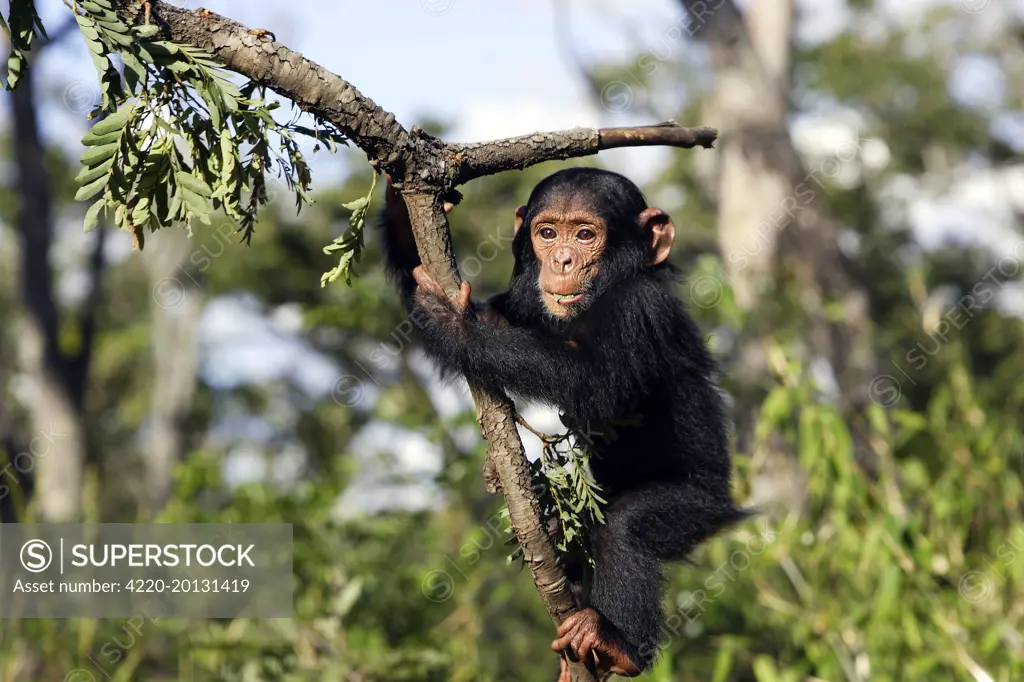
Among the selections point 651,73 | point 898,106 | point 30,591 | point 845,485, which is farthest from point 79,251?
point 845,485

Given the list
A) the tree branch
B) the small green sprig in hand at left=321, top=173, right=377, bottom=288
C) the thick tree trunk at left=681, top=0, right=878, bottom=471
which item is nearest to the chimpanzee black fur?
the small green sprig in hand at left=321, top=173, right=377, bottom=288

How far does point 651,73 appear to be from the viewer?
27750 mm

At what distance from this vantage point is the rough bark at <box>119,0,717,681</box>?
3279 millimetres

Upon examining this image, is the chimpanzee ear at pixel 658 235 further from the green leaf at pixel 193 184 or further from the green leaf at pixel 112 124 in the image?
the green leaf at pixel 112 124

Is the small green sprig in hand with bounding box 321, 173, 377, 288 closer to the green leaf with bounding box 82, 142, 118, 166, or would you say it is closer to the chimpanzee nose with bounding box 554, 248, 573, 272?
the green leaf with bounding box 82, 142, 118, 166

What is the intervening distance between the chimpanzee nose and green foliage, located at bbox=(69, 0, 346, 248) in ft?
4.54

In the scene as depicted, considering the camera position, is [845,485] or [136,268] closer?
[845,485]

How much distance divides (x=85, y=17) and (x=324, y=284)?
1.08 m

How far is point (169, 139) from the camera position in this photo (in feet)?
11.0

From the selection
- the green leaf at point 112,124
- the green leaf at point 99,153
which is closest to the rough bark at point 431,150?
the green leaf at point 112,124

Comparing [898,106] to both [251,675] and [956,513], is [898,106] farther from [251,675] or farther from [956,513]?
[251,675]

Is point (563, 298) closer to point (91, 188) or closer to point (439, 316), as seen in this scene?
point (439, 316)

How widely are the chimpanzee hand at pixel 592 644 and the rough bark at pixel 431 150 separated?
0.25 feet

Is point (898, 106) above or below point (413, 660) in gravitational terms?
above
